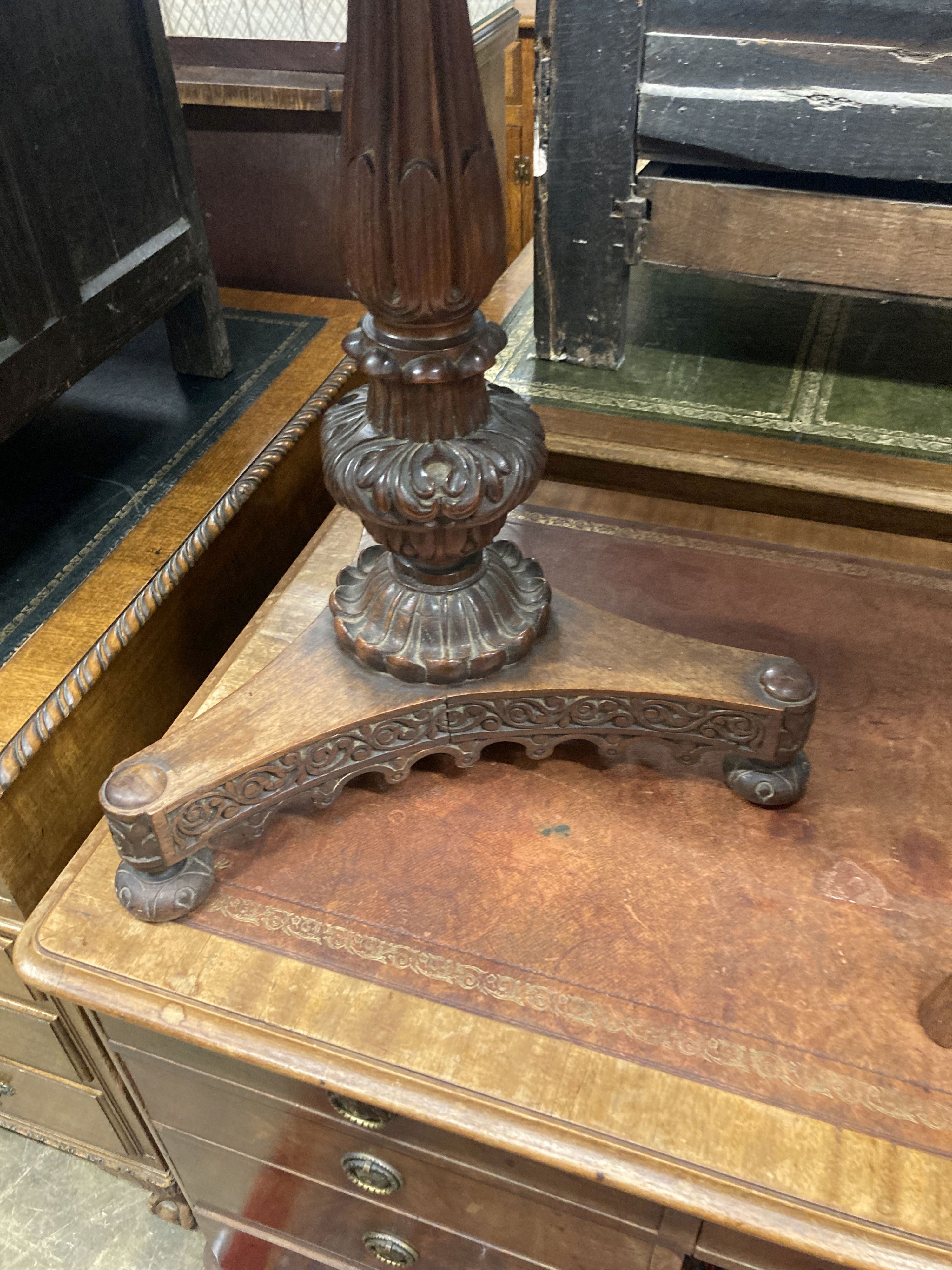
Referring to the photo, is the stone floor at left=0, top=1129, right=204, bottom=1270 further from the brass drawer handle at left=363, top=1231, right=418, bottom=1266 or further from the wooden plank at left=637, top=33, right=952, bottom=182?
the wooden plank at left=637, top=33, right=952, bottom=182

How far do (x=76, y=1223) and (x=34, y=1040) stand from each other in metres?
0.33

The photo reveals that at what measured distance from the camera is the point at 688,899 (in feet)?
2.09

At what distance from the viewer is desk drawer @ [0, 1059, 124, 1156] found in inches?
39.8

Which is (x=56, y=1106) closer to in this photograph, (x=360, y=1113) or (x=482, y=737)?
(x=360, y=1113)

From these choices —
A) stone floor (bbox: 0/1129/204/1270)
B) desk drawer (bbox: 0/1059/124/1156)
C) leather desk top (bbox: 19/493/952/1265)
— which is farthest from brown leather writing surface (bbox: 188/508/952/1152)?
stone floor (bbox: 0/1129/204/1270)

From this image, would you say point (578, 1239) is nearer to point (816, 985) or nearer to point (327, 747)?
point (816, 985)

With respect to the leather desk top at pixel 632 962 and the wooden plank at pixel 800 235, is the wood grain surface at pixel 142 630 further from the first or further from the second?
the wooden plank at pixel 800 235

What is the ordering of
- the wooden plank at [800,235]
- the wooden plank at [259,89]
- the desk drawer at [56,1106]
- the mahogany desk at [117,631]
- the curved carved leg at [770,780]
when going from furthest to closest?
the wooden plank at [259,89], the desk drawer at [56,1106], the wooden plank at [800,235], the mahogany desk at [117,631], the curved carved leg at [770,780]

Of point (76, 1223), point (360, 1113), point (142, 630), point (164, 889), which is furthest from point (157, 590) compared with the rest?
point (76, 1223)

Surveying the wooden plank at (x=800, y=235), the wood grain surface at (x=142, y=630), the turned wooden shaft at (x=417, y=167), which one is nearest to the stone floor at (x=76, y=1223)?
the wood grain surface at (x=142, y=630)

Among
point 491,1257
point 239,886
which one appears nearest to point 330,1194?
point 491,1257

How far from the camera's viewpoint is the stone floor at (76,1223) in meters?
1.10

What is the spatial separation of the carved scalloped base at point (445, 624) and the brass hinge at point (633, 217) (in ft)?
1.56

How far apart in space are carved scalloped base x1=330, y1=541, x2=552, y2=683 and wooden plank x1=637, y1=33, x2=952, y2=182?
0.49m
